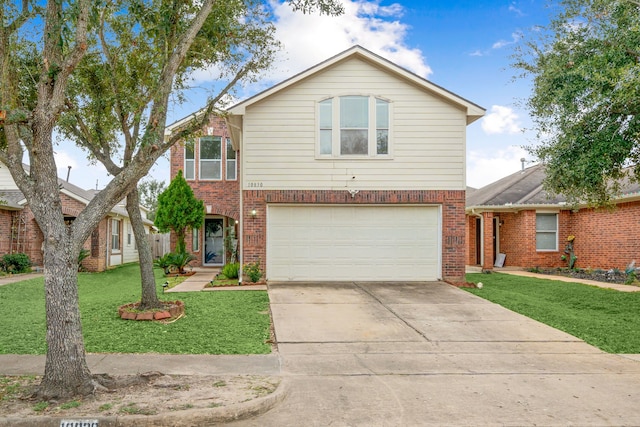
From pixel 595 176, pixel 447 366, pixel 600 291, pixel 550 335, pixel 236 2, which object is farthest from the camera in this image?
→ pixel 600 291

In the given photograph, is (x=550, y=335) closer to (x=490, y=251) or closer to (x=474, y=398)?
(x=474, y=398)

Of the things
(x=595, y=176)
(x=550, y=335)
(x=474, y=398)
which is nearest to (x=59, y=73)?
(x=474, y=398)

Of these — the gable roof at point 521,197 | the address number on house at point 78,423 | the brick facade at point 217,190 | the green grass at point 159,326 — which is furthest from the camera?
the brick facade at point 217,190

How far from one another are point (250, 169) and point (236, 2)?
5.14m

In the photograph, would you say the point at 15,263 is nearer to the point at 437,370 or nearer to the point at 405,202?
the point at 405,202

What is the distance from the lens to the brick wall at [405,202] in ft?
43.5

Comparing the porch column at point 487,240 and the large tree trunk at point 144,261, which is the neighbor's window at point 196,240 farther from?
the porch column at point 487,240

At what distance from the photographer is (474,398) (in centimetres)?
525

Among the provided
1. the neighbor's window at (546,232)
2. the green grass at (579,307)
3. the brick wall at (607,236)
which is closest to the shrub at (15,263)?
the green grass at (579,307)

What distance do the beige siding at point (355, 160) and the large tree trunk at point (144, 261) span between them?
13.9 ft

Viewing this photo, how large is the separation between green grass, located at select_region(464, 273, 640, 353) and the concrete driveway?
47 centimetres

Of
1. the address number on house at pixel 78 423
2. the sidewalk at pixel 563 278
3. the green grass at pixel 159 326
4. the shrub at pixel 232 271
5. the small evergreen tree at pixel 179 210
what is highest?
the small evergreen tree at pixel 179 210

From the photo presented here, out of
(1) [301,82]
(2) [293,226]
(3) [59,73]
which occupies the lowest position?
(2) [293,226]

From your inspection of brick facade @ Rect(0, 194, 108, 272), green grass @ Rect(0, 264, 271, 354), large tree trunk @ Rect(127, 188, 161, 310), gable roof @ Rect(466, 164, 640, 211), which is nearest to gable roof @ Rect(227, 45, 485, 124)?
large tree trunk @ Rect(127, 188, 161, 310)
